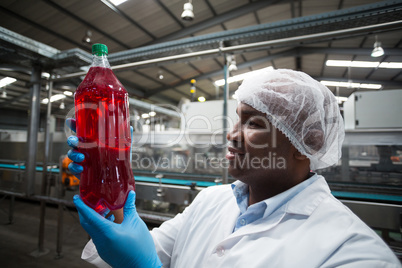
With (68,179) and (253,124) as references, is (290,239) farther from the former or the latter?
(68,179)

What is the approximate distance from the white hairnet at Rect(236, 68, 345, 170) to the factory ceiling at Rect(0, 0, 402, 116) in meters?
1.10

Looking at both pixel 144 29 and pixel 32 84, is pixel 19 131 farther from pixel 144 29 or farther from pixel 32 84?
pixel 144 29

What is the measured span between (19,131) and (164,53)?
19.4 feet

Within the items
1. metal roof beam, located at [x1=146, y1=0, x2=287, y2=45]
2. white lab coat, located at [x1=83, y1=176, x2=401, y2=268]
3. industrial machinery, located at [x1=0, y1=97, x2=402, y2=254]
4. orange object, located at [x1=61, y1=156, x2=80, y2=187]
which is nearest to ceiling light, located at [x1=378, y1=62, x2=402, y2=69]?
industrial machinery, located at [x1=0, y1=97, x2=402, y2=254]

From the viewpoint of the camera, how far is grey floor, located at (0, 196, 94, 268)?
3145 mm

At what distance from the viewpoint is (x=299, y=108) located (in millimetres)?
890

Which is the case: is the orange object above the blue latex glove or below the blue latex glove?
below

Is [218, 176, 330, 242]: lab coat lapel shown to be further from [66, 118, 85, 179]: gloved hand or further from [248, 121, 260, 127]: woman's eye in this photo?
[66, 118, 85, 179]: gloved hand

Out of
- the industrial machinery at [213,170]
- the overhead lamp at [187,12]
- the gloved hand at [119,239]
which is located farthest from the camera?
the overhead lamp at [187,12]

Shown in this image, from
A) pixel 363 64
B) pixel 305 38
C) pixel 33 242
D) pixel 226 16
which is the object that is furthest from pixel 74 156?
pixel 363 64

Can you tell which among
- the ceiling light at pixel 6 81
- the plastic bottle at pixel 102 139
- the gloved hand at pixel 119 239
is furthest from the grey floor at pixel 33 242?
the gloved hand at pixel 119 239

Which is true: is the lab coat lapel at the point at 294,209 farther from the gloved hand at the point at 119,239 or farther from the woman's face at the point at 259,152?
the gloved hand at the point at 119,239

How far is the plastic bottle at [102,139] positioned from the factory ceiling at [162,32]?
1.39 metres

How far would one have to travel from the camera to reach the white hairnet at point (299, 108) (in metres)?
0.89
